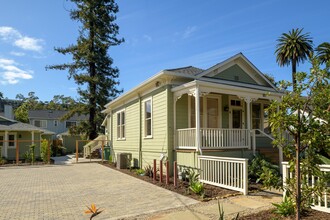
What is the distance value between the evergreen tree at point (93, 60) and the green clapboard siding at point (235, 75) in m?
17.4

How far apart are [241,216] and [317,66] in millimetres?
3434

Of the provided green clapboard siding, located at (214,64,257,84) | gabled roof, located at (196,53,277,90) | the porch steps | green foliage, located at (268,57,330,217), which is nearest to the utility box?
gabled roof, located at (196,53,277,90)

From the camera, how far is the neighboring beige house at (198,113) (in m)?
10.5

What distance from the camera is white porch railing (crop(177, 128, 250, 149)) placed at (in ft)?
34.3

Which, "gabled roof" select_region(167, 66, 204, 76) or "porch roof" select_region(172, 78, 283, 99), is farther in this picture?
"gabled roof" select_region(167, 66, 204, 76)

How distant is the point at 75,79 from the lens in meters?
28.2

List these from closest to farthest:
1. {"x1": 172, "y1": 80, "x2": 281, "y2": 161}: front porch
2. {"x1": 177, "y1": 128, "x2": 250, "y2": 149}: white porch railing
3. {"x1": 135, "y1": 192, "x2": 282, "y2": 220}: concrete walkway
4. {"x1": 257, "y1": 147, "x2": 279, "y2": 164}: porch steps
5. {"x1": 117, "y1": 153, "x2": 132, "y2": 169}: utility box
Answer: {"x1": 135, "y1": 192, "x2": 282, "y2": 220}: concrete walkway < {"x1": 172, "y1": 80, "x2": 281, "y2": 161}: front porch < {"x1": 177, "y1": 128, "x2": 250, "y2": 149}: white porch railing < {"x1": 257, "y1": 147, "x2": 279, "y2": 164}: porch steps < {"x1": 117, "y1": 153, "x2": 132, "y2": 169}: utility box

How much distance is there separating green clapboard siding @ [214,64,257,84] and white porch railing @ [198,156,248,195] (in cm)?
544

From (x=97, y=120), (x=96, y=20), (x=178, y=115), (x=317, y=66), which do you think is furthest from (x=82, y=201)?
(x=96, y=20)

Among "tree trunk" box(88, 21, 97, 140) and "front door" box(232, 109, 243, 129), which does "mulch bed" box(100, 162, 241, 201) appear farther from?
"tree trunk" box(88, 21, 97, 140)

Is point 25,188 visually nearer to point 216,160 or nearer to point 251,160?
point 216,160

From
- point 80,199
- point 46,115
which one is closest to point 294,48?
point 80,199

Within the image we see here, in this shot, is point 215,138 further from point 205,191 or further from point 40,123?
point 40,123

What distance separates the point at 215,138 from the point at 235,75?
4.53 metres
